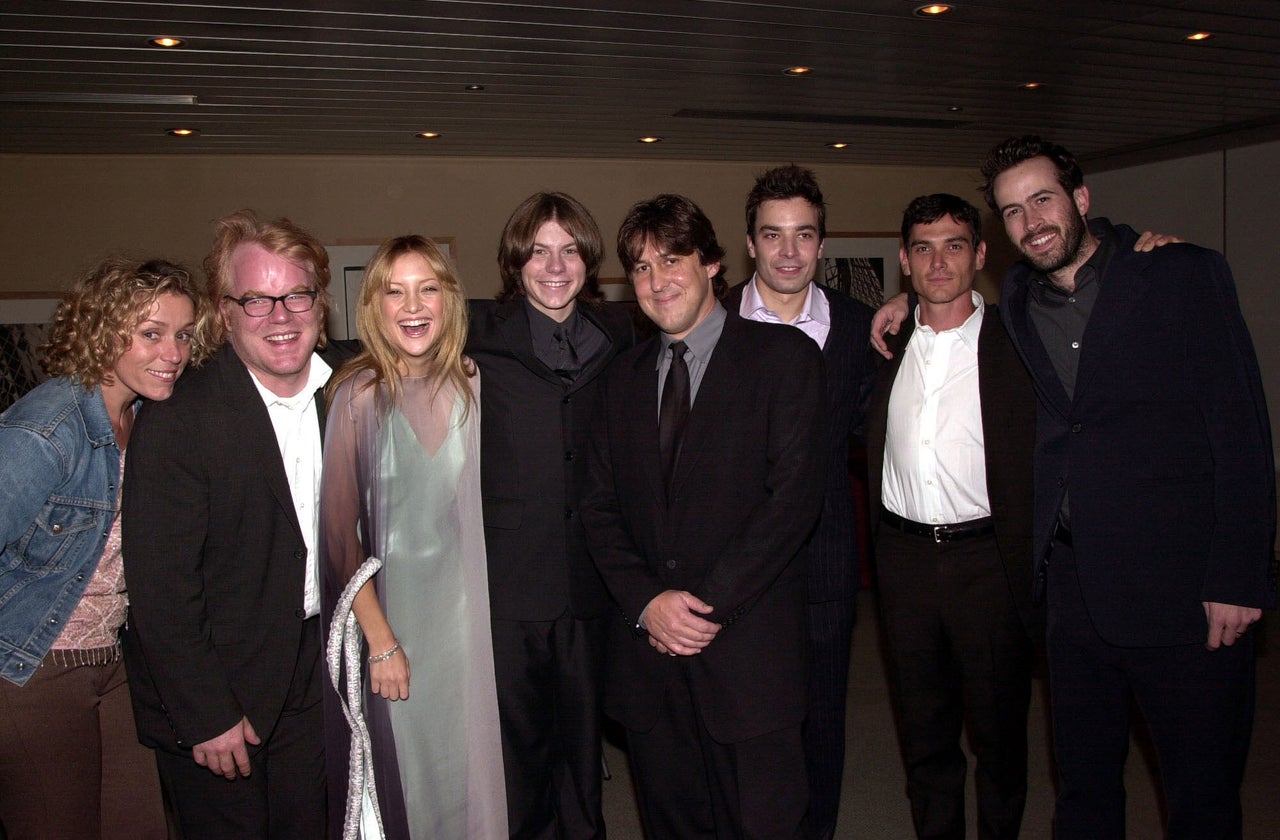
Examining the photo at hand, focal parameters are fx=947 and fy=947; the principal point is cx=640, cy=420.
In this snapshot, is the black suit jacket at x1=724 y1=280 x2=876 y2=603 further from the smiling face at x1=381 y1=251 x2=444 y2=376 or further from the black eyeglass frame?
the black eyeglass frame

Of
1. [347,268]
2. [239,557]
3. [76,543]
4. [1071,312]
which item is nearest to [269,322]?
[239,557]

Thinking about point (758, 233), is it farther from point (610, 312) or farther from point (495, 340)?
point (495, 340)

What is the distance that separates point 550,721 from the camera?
2854 mm

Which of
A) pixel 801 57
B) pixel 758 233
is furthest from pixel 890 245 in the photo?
pixel 758 233

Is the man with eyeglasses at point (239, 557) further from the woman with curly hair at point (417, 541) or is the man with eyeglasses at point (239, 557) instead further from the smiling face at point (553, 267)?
the smiling face at point (553, 267)

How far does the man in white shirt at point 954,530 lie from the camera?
285cm

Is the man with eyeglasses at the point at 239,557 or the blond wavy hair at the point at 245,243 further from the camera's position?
the blond wavy hair at the point at 245,243

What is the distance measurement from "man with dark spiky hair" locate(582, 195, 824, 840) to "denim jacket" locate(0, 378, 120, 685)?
1.28m

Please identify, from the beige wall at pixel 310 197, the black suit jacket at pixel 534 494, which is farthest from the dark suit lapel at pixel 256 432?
the beige wall at pixel 310 197

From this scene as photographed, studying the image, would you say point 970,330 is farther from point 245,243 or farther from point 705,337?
point 245,243

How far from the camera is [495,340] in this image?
9.34ft

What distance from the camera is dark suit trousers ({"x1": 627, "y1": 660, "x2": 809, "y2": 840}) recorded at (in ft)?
8.07

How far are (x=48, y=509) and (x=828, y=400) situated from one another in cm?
214

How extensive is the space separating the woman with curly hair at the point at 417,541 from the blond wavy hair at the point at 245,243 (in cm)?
18
